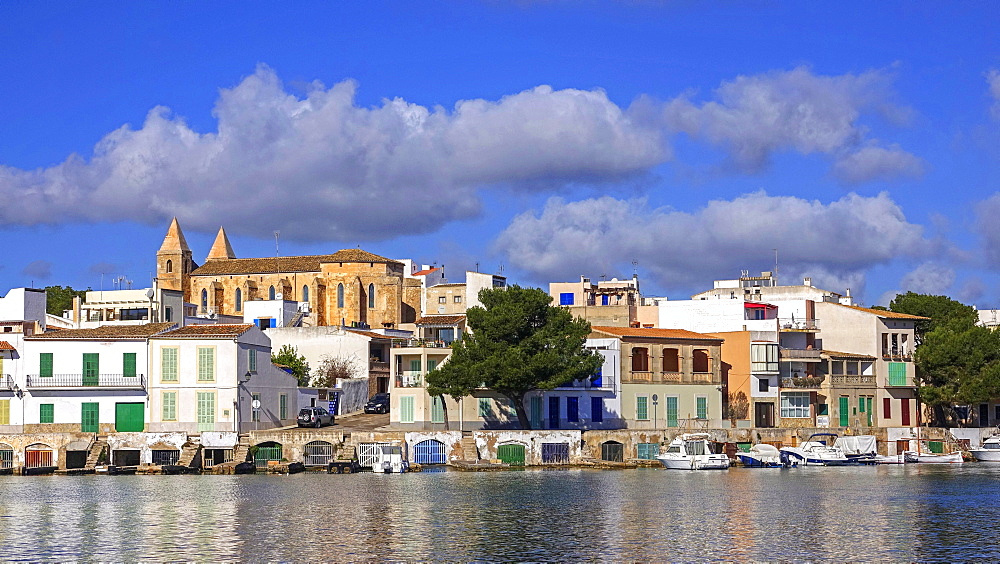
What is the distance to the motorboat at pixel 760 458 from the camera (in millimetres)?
80812

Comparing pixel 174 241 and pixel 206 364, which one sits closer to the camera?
pixel 206 364

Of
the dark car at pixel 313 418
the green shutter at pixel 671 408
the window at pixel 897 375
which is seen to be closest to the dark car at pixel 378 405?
the dark car at pixel 313 418

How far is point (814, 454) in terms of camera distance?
82625mm

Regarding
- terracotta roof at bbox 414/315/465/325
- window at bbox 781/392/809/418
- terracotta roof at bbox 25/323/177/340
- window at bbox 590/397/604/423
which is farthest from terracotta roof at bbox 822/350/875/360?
terracotta roof at bbox 25/323/177/340

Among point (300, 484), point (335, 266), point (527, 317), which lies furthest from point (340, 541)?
point (335, 266)

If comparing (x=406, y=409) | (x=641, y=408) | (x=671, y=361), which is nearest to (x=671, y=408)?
(x=641, y=408)

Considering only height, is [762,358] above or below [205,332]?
below

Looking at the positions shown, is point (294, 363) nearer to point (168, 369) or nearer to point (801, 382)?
point (168, 369)

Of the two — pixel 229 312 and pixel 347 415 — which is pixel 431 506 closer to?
pixel 347 415

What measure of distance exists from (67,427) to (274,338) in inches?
1208

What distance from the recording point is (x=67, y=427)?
76500 mm

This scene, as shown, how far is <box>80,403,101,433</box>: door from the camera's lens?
76688 millimetres

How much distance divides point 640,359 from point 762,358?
8.86 meters

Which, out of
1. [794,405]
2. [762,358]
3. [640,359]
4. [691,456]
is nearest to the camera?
[691,456]
